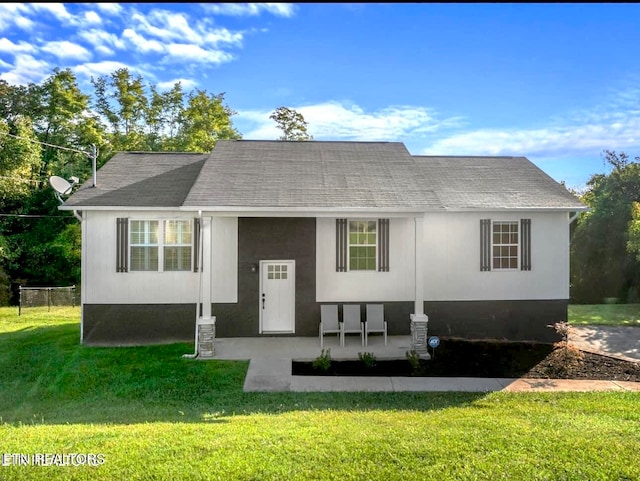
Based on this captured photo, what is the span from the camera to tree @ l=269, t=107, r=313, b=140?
2889 centimetres

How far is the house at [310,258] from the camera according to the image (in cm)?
951

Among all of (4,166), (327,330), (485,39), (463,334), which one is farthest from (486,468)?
(4,166)

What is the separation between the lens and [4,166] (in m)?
21.2

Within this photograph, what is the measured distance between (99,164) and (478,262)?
22.7 m

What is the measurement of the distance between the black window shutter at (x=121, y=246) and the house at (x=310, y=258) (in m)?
0.02

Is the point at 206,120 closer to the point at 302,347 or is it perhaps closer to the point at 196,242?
the point at 196,242

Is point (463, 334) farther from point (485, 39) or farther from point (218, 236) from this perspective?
point (485, 39)

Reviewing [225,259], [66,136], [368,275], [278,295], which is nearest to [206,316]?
[225,259]

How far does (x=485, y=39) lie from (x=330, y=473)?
4.26 m

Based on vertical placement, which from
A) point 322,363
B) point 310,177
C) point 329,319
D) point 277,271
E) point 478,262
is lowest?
point 322,363

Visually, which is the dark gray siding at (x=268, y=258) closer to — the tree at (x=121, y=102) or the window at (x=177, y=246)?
the window at (x=177, y=246)

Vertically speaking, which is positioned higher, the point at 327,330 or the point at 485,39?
the point at 485,39

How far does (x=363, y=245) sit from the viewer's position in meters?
10.1

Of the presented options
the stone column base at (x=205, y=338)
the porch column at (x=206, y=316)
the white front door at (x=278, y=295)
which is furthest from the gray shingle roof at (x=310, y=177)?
the stone column base at (x=205, y=338)
